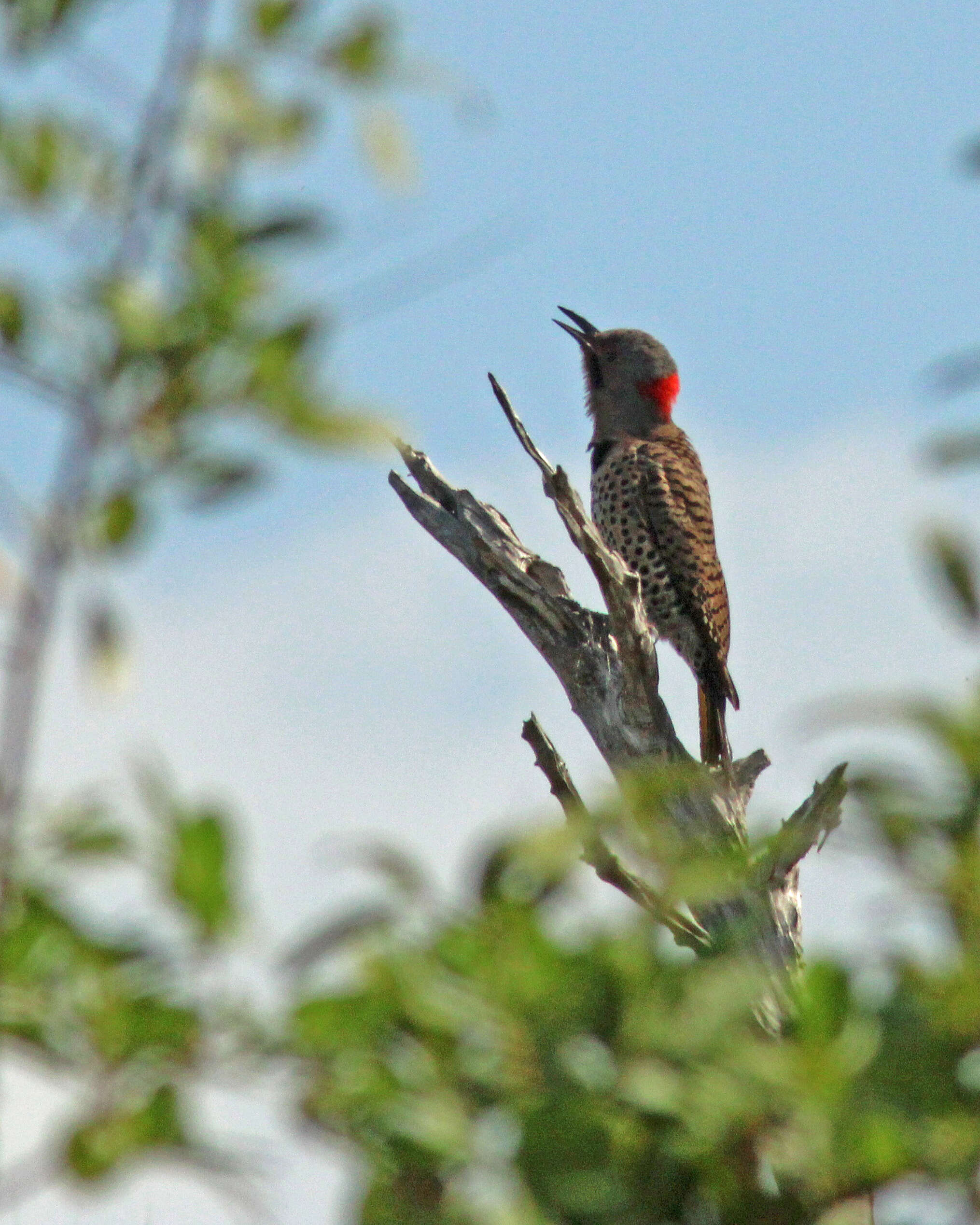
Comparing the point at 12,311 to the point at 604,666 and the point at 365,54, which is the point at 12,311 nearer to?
the point at 365,54

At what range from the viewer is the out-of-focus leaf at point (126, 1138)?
4.32 ft

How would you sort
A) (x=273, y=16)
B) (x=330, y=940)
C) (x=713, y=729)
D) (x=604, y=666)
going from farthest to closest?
(x=713, y=729)
(x=604, y=666)
(x=273, y=16)
(x=330, y=940)

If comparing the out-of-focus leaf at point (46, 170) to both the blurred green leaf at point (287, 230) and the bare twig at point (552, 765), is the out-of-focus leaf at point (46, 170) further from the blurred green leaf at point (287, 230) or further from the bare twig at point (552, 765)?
the bare twig at point (552, 765)

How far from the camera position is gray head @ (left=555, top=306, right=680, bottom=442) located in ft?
33.0

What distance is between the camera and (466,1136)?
54.4 inches

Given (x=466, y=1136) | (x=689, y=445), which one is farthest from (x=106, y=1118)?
(x=689, y=445)

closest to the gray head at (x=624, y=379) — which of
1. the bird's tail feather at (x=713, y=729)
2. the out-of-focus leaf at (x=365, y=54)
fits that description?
the bird's tail feather at (x=713, y=729)

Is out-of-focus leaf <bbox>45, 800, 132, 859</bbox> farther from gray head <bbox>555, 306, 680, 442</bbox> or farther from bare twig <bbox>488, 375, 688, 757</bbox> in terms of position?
gray head <bbox>555, 306, 680, 442</bbox>

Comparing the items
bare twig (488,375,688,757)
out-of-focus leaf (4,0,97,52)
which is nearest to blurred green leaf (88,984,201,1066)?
Answer: out-of-focus leaf (4,0,97,52)

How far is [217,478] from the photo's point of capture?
1.52 meters

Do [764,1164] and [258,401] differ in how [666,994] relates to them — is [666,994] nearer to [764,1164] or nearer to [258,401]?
[764,1164]

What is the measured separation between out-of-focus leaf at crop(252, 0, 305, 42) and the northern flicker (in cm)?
663

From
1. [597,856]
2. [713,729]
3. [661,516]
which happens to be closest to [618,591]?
[597,856]

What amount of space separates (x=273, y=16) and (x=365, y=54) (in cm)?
10
